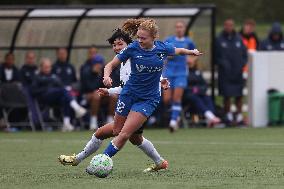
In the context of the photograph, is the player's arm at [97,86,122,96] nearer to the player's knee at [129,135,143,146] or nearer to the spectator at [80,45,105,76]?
the player's knee at [129,135,143,146]

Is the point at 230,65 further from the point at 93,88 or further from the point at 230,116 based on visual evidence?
the point at 93,88

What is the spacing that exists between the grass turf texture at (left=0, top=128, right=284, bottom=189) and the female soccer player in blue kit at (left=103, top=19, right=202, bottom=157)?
690mm

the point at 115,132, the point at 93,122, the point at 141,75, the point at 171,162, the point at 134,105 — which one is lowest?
the point at 93,122

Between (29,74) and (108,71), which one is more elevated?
(108,71)

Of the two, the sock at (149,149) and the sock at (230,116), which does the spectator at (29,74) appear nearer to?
the sock at (230,116)

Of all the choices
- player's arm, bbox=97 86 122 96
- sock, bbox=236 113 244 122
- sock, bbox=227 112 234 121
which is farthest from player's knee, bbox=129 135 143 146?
sock, bbox=236 113 244 122

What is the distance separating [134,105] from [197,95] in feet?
38.4

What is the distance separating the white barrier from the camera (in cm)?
2466

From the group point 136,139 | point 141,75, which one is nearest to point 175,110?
point 136,139

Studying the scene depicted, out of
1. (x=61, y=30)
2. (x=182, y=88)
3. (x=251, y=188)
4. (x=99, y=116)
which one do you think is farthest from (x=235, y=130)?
(x=251, y=188)

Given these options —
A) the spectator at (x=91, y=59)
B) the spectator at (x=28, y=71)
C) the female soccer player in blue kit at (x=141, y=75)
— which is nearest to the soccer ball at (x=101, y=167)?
the female soccer player in blue kit at (x=141, y=75)

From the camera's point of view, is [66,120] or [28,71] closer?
[66,120]

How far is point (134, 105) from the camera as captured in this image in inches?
496

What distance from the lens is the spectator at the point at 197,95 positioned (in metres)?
24.1
